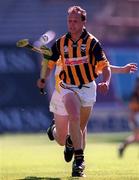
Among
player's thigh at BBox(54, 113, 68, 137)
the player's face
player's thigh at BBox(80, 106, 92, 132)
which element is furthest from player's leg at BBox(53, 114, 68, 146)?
the player's face

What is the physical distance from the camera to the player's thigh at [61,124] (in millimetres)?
10695

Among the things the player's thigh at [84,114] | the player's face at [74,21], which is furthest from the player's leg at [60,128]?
the player's face at [74,21]

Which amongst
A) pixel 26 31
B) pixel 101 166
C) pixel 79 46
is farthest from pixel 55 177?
pixel 26 31

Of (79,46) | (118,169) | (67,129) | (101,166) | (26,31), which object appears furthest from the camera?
(26,31)

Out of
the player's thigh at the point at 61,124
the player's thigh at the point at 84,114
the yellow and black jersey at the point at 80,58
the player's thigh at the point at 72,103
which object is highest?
the yellow and black jersey at the point at 80,58

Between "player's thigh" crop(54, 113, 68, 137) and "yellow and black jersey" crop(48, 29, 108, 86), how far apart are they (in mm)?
594

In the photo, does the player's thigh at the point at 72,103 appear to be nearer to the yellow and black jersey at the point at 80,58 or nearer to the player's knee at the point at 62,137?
the yellow and black jersey at the point at 80,58

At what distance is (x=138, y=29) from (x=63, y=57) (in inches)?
914

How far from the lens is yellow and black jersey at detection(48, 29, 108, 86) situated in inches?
393

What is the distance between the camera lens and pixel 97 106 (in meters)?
28.5

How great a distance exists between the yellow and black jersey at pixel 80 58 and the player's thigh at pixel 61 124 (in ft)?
1.95

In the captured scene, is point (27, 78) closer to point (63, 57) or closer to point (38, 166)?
point (38, 166)

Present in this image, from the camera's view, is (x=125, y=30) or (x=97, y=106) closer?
(x=97, y=106)

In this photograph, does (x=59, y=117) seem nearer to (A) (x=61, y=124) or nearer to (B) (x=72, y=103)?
(A) (x=61, y=124)
